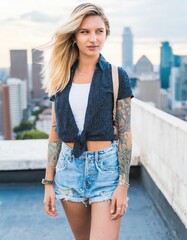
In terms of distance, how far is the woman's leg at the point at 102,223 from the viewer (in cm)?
158

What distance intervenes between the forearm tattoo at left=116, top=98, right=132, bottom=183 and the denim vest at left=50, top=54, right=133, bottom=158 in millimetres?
36

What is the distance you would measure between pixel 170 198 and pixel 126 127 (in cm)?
137

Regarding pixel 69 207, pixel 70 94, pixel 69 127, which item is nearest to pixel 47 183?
pixel 69 207

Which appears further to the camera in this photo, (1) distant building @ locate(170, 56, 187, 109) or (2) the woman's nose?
(1) distant building @ locate(170, 56, 187, 109)

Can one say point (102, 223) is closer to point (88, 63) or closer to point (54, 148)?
point (54, 148)

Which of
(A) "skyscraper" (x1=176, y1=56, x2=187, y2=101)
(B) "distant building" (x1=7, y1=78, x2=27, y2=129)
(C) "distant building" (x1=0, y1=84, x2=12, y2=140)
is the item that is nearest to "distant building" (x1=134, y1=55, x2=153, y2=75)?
(C) "distant building" (x1=0, y1=84, x2=12, y2=140)

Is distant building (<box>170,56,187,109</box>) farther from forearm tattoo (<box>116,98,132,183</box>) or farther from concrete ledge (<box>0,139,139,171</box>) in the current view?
forearm tattoo (<box>116,98,132,183</box>)

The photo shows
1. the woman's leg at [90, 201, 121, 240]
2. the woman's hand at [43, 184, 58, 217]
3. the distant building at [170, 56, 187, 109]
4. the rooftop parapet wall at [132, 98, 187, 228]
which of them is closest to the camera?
the woman's leg at [90, 201, 121, 240]

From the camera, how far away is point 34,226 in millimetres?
3092

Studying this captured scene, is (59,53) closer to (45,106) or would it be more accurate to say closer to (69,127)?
(69,127)

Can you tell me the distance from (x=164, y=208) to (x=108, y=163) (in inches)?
65.3

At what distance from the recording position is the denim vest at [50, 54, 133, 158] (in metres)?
1.62

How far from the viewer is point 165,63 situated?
72688 mm

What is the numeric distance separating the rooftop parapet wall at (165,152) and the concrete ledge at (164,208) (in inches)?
2.2
